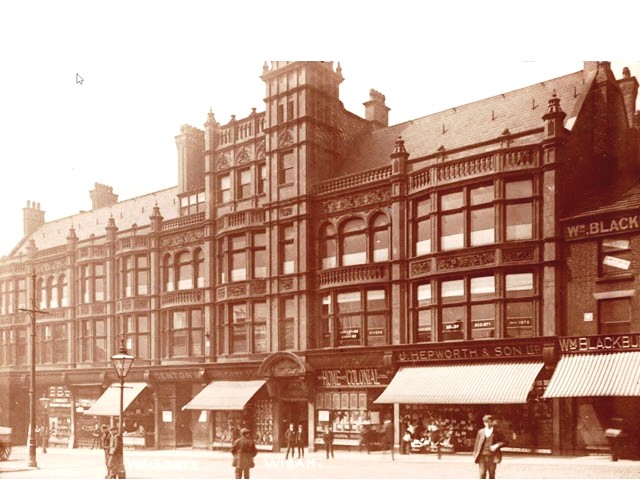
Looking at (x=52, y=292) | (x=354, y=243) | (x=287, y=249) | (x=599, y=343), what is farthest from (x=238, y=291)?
(x=599, y=343)

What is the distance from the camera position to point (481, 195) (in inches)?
1039

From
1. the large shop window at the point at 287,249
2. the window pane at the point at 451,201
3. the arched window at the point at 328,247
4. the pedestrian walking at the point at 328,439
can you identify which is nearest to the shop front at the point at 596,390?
the window pane at the point at 451,201

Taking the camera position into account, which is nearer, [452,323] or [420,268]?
[452,323]

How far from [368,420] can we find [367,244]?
21.6 feet

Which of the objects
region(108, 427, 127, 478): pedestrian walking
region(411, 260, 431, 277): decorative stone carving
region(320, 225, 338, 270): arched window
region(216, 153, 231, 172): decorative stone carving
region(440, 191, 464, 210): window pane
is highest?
region(216, 153, 231, 172): decorative stone carving

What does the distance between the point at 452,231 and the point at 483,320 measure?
326cm

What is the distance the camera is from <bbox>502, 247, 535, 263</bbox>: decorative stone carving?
83.0ft

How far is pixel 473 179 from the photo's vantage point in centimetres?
2639

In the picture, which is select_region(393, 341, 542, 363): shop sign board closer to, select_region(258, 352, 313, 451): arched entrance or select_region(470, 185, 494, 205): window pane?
select_region(470, 185, 494, 205): window pane

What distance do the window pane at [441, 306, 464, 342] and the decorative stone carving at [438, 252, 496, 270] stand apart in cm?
146

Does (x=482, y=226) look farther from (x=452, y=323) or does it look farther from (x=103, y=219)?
(x=103, y=219)

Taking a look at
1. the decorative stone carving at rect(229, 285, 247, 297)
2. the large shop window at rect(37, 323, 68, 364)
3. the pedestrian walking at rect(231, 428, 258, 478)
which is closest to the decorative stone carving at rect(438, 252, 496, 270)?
the decorative stone carving at rect(229, 285, 247, 297)

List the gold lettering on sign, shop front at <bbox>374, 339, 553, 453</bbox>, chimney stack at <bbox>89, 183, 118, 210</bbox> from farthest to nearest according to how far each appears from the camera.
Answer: chimney stack at <bbox>89, 183, 118, 210</bbox> < the gold lettering on sign < shop front at <bbox>374, 339, 553, 453</bbox>

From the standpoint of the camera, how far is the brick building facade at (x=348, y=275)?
81.9ft
